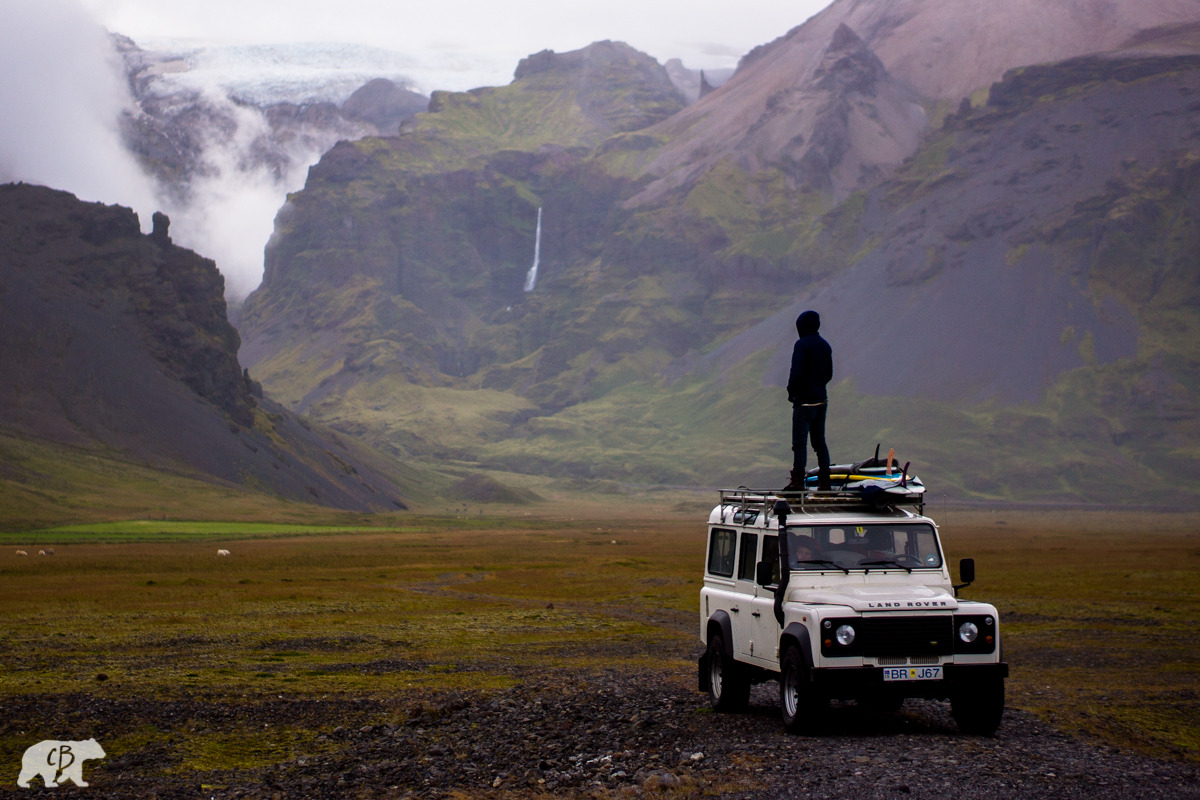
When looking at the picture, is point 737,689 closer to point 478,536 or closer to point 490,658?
point 490,658

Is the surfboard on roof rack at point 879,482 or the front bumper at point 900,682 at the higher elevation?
the surfboard on roof rack at point 879,482

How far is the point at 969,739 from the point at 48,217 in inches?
8233

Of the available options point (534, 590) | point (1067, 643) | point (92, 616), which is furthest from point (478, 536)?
point (1067, 643)

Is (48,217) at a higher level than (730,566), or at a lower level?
higher

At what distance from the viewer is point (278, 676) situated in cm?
2661

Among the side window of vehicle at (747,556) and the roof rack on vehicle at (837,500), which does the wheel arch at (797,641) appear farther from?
the roof rack on vehicle at (837,500)

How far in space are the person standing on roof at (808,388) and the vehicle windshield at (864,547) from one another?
1.37 metres

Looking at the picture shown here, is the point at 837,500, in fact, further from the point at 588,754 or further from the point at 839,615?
the point at 588,754

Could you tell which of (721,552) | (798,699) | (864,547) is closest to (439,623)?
(721,552)

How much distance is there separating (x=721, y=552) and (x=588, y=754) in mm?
5381

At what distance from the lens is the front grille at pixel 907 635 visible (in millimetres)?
16656

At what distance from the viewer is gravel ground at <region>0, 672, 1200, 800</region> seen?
14.4m

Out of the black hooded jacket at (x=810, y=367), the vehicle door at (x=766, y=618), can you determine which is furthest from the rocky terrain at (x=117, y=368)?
the vehicle door at (x=766, y=618)

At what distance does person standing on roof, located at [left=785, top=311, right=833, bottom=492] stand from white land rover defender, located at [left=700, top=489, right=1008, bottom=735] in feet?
3.92
